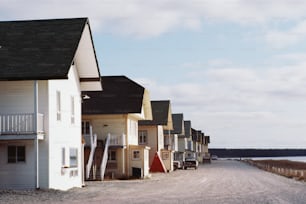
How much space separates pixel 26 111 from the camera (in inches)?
1230

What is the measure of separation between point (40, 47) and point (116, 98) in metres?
21.8

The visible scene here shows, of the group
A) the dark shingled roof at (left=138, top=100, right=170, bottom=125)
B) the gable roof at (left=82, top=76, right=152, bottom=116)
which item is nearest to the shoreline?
the dark shingled roof at (left=138, top=100, right=170, bottom=125)

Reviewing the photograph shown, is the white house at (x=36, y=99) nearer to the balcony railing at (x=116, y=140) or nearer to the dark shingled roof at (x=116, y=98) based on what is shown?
the dark shingled roof at (x=116, y=98)

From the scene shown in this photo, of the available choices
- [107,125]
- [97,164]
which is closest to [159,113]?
[107,125]

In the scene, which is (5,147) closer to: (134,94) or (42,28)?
(42,28)

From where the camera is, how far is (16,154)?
103 ft

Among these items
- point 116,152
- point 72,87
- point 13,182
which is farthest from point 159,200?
point 116,152

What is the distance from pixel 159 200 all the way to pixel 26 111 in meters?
8.19

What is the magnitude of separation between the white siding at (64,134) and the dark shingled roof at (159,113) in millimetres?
A: 30114

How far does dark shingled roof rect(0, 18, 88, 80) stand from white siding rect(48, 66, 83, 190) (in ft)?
5.11

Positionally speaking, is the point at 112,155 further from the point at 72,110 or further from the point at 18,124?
the point at 18,124

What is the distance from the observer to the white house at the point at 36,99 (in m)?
30.3

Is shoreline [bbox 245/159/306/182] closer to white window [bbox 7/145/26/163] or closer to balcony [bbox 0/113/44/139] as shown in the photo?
white window [bbox 7/145/26/163]

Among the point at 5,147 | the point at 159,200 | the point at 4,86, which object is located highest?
the point at 4,86
